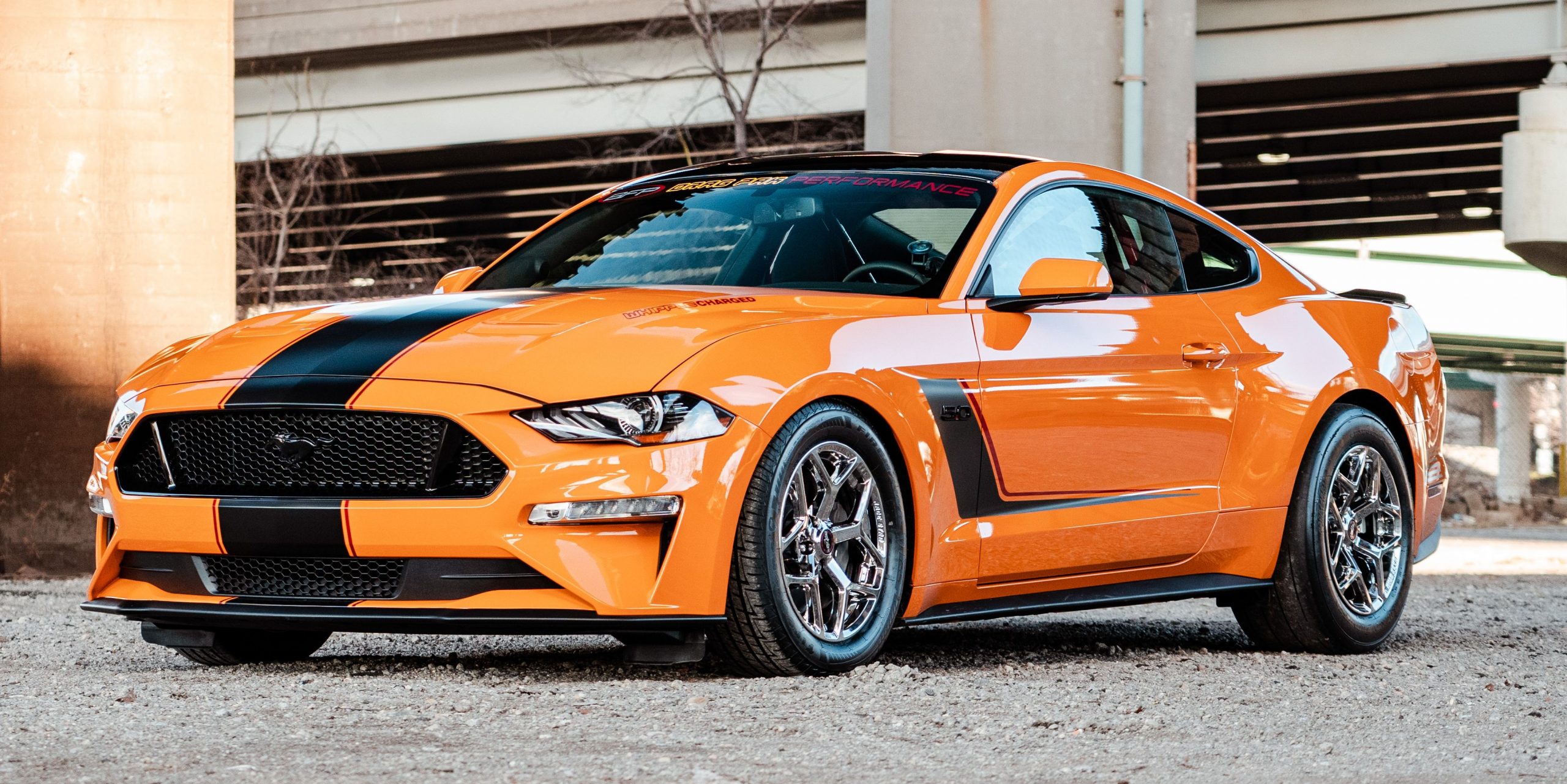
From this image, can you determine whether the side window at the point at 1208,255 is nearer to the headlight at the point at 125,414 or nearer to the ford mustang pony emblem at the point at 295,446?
the ford mustang pony emblem at the point at 295,446

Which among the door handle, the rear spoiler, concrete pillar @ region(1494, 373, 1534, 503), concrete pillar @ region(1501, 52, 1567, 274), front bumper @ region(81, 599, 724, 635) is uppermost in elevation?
concrete pillar @ region(1501, 52, 1567, 274)

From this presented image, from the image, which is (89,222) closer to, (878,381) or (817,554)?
A: (878,381)

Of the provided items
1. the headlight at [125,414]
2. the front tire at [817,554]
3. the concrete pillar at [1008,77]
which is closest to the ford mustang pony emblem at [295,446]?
the headlight at [125,414]

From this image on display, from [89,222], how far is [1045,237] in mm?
7660

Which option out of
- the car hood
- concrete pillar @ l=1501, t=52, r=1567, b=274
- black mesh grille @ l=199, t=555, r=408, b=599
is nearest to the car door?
the car hood

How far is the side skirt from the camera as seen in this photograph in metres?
5.59

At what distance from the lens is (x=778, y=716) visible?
15.0 feet

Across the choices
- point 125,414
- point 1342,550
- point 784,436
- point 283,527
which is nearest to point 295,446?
point 283,527

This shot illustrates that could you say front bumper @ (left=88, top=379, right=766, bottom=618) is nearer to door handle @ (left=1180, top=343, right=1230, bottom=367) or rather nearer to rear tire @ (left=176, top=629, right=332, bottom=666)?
rear tire @ (left=176, top=629, right=332, bottom=666)

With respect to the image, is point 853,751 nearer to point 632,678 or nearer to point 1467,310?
point 632,678

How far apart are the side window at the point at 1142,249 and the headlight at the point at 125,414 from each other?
2.88 meters

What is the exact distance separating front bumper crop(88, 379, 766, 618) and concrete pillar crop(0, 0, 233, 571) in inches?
302

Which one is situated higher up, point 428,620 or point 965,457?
point 965,457

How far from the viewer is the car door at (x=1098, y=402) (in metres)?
5.68
